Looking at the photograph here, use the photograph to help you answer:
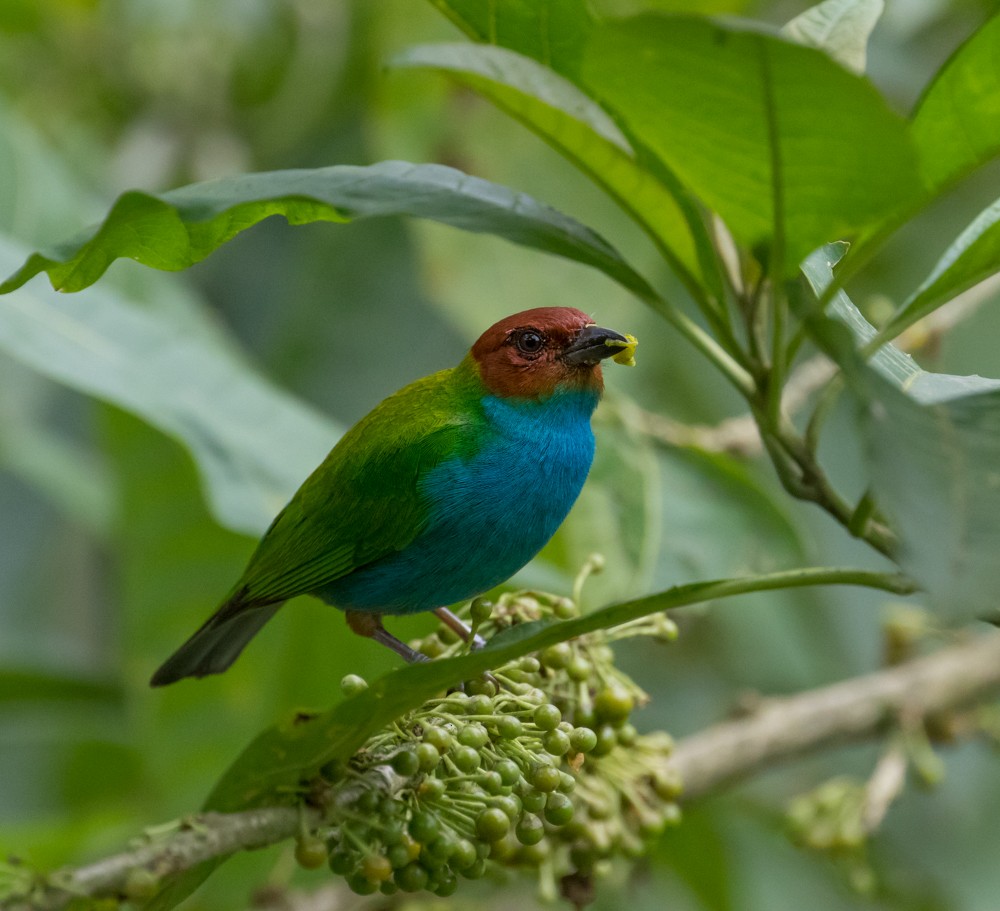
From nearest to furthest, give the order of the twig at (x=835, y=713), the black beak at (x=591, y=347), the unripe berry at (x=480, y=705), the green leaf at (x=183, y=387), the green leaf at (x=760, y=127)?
the green leaf at (x=760, y=127) → the unripe berry at (x=480, y=705) → the black beak at (x=591, y=347) → the green leaf at (x=183, y=387) → the twig at (x=835, y=713)

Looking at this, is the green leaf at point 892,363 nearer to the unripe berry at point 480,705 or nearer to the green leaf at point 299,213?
the green leaf at point 299,213

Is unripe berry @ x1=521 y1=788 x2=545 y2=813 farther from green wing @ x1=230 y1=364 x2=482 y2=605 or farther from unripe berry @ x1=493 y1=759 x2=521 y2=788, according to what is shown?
green wing @ x1=230 y1=364 x2=482 y2=605

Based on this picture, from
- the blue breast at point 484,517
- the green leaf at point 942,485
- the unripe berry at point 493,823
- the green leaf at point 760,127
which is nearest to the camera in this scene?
the green leaf at point 942,485

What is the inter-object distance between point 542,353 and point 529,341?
3 centimetres

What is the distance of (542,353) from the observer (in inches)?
96.9

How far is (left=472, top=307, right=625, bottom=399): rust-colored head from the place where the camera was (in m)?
2.41

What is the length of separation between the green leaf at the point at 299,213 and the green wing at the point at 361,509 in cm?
59

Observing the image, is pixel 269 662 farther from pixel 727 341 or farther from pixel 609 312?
pixel 727 341

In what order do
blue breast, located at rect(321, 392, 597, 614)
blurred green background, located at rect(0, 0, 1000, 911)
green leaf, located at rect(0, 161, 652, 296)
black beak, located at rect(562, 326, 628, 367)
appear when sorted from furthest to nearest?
blurred green background, located at rect(0, 0, 1000, 911), black beak, located at rect(562, 326, 628, 367), blue breast, located at rect(321, 392, 597, 614), green leaf, located at rect(0, 161, 652, 296)

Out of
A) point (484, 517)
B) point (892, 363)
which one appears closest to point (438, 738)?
point (484, 517)

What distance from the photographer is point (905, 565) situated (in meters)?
1.22

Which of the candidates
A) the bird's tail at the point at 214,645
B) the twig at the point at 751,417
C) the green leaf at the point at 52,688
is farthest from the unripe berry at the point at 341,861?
the green leaf at the point at 52,688

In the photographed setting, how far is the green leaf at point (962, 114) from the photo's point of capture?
5.16 ft

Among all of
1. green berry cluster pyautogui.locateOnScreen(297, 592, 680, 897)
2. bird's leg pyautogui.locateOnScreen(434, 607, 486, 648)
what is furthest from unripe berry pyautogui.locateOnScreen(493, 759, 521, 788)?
bird's leg pyautogui.locateOnScreen(434, 607, 486, 648)
